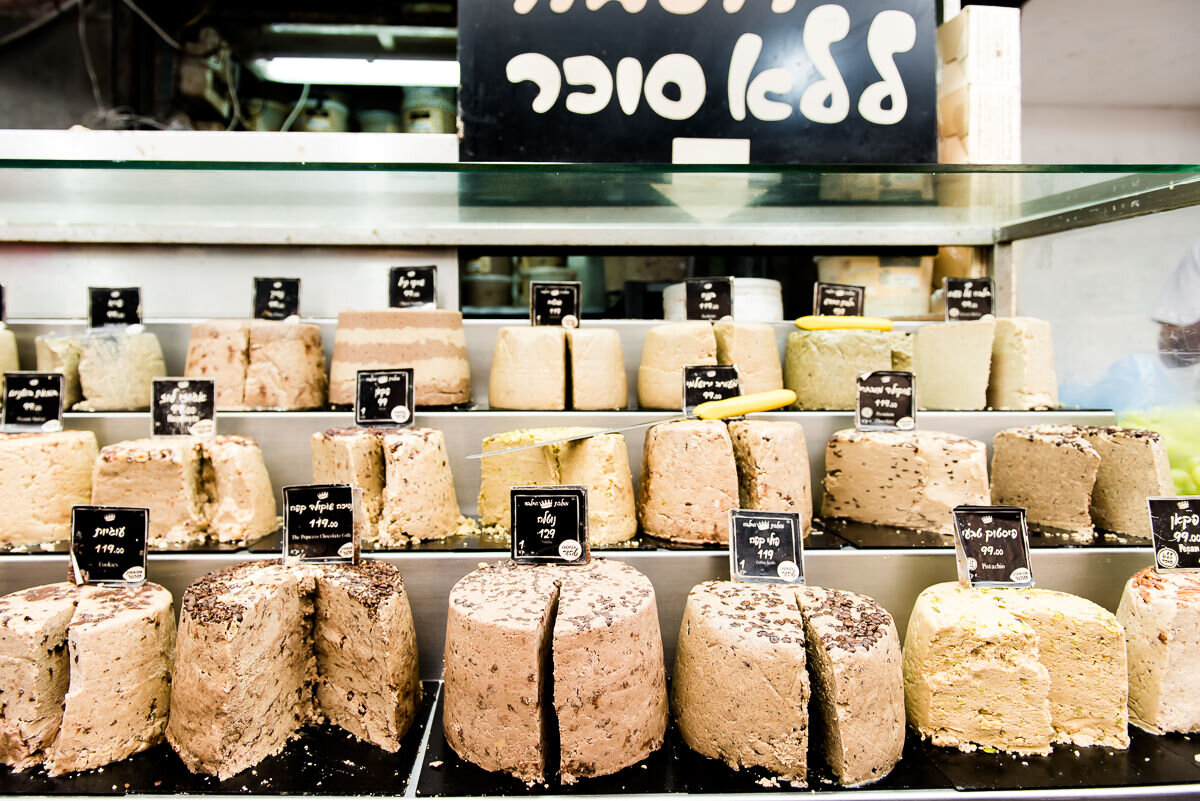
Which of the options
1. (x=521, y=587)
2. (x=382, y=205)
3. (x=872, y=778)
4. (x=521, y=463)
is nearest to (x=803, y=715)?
(x=872, y=778)

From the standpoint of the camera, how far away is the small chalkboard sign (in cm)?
163

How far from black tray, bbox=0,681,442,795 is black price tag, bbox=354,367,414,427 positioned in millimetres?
714

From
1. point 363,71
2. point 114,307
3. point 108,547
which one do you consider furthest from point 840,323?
point 363,71

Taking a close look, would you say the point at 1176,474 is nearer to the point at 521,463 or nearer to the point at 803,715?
the point at 803,715

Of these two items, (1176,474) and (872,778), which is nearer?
(872,778)

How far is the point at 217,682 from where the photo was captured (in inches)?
43.8

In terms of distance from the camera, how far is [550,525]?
53.4 inches

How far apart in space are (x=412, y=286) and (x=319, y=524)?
2.94ft

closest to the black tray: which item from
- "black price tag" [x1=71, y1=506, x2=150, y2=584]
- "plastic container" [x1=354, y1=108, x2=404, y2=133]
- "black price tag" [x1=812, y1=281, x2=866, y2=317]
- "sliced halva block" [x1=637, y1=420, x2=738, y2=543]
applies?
"black price tag" [x1=71, y1=506, x2=150, y2=584]

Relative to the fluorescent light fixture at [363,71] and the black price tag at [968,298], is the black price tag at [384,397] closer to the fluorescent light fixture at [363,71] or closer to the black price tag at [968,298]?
the black price tag at [968,298]

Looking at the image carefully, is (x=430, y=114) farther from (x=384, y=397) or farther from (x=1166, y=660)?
(x=1166, y=660)


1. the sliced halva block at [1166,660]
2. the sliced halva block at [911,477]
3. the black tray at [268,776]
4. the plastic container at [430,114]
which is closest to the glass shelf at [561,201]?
the plastic container at [430,114]

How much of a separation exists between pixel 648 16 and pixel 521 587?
157cm

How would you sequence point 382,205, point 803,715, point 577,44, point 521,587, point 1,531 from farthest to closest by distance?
1. point 577,44
2. point 382,205
3. point 1,531
4. point 521,587
5. point 803,715
